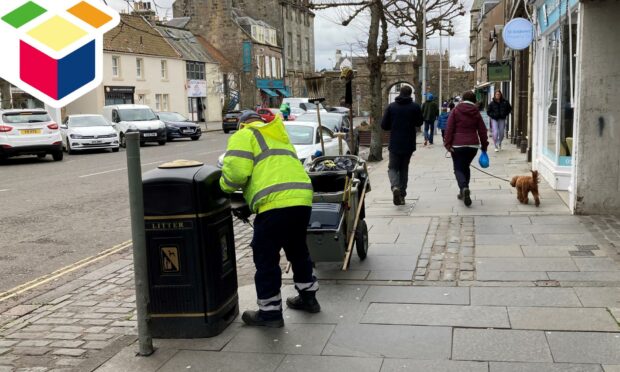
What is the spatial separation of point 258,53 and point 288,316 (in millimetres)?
57527

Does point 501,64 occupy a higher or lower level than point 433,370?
higher

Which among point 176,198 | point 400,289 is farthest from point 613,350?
point 176,198

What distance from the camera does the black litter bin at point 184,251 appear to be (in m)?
4.32

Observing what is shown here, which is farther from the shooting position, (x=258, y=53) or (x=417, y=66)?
(x=258, y=53)

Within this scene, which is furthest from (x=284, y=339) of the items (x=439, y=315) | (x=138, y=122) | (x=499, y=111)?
(x=138, y=122)

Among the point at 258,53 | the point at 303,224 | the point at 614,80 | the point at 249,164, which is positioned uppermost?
the point at 258,53

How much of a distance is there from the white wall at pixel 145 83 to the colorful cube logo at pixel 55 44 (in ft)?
104

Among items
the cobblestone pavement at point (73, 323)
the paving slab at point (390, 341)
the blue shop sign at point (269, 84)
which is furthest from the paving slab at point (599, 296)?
the blue shop sign at point (269, 84)

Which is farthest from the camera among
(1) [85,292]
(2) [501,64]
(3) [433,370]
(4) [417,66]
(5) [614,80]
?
(4) [417,66]

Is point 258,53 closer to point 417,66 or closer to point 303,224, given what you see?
point 417,66

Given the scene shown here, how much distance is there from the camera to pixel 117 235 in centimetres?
860

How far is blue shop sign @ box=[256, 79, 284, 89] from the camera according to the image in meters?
60.5

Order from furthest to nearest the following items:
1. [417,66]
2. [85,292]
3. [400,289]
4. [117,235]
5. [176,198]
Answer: [417,66]
[117,235]
[85,292]
[400,289]
[176,198]

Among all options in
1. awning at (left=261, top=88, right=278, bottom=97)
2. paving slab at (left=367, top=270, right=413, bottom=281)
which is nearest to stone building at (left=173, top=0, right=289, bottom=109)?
awning at (left=261, top=88, right=278, bottom=97)
